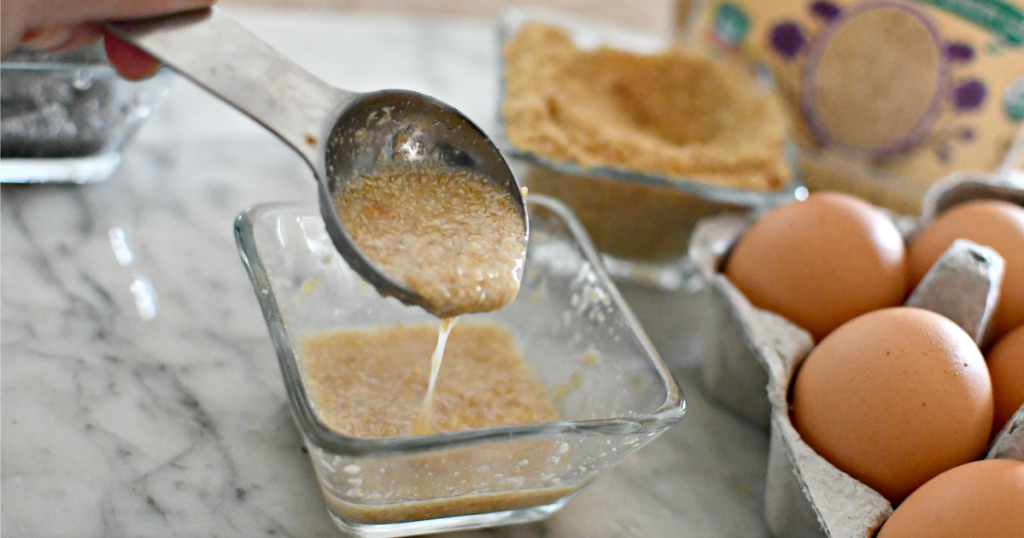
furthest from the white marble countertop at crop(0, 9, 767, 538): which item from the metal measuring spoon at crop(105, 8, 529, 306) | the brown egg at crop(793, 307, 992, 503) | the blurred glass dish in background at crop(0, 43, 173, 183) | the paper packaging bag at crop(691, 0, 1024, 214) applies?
the paper packaging bag at crop(691, 0, 1024, 214)

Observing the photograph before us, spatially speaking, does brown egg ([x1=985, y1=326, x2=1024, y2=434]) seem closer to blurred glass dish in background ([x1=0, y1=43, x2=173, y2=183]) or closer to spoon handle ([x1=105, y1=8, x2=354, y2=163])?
spoon handle ([x1=105, y1=8, x2=354, y2=163])

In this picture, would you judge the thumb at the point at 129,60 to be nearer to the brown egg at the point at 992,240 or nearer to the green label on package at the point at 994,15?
the brown egg at the point at 992,240

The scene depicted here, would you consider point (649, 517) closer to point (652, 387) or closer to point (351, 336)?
point (652, 387)

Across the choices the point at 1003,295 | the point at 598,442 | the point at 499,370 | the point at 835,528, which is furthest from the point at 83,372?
the point at 1003,295

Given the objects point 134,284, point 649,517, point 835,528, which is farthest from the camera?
point 134,284

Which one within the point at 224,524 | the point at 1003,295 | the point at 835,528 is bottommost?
the point at 224,524

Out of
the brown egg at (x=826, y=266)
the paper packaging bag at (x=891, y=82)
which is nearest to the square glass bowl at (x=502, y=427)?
the brown egg at (x=826, y=266)

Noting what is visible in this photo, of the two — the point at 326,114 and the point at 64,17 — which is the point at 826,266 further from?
the point at 64,17
